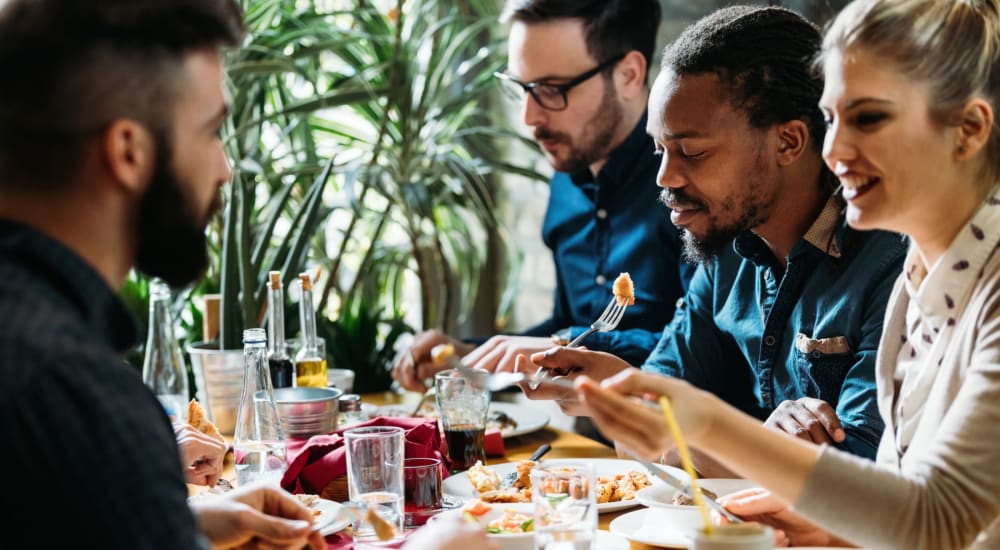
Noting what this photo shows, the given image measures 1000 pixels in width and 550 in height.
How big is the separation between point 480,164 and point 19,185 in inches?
111

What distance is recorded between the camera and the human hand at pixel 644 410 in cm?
107

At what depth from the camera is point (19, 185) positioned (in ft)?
3.02

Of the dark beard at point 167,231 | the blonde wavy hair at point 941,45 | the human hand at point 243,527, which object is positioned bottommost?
the human hand at point 243,527

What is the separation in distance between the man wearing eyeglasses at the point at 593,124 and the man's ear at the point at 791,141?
85 cm

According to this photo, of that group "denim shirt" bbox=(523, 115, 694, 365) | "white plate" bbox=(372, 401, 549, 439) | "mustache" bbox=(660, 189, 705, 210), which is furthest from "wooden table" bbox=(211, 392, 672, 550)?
"mustache" bbox=(660, 189, 705, 210)

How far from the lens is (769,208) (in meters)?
1.93

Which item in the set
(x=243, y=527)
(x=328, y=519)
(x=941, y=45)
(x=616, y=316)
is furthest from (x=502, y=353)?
(x=941, y=45)

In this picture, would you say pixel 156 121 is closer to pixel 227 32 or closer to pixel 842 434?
pixel 227 32

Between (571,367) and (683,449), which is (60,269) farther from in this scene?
(571,367)

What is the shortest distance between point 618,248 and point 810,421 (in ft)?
4.22

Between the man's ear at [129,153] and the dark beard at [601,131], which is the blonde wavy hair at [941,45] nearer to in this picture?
the man's ear at [129,153]

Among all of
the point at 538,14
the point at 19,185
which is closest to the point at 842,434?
the point at 19,185

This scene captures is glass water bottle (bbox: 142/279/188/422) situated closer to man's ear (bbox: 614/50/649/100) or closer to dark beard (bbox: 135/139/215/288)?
dark beard (bbox: 135/139/215/288)

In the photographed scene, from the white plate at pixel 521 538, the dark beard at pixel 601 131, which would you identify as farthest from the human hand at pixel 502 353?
the dark beard at pixel 601 131
